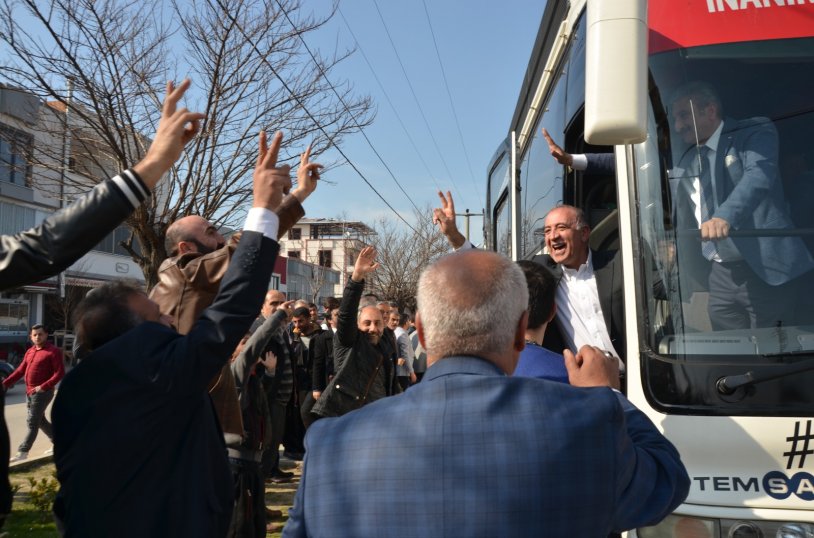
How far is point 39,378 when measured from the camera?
31.5 ft

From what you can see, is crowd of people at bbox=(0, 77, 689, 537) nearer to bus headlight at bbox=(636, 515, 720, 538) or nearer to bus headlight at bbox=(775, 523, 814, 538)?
bus headlight at bbox=(636, 515, 720, 538)

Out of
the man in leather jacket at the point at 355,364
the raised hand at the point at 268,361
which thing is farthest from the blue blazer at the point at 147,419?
the raised hand at the point at 268,361

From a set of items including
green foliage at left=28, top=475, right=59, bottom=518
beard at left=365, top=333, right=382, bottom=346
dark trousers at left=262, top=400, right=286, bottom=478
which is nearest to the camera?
green foliage at left=28, top=475, right=59, bottom=518

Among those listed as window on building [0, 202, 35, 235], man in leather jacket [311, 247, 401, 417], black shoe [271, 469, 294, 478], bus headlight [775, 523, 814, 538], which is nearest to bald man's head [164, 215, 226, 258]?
man in leather jacket [311, 247, 401, 417]

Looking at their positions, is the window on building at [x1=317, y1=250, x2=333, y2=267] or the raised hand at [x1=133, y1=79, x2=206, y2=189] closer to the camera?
the raised hand at [x1=133, y1=79, x2=206, y2=189]

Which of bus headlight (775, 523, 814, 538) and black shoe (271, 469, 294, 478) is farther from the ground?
bus headlight (775, 523, 814, 538)

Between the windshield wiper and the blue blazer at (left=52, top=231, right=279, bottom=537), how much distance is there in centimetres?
157

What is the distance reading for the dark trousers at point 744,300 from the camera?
247 cm

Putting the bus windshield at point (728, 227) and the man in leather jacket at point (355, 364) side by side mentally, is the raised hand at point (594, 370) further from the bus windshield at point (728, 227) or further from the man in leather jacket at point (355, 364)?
the man in leather jacket at point (355, 364)

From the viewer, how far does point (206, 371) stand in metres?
2.21

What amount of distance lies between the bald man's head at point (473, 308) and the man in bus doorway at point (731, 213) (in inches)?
45.6

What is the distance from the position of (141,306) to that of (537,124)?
3521mm

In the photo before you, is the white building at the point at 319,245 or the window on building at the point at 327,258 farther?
the window on building at the point at 327,258

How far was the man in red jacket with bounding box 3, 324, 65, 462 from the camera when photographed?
9.13 metres
